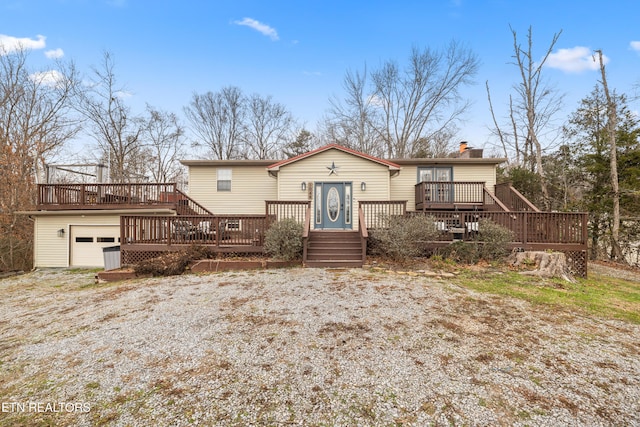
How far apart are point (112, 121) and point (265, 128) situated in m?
11.9

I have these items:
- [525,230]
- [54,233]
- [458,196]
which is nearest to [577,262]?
[525,230]

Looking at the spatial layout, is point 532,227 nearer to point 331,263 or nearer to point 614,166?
point 331,263

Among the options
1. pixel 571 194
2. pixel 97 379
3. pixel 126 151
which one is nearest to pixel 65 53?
pixel 126 151

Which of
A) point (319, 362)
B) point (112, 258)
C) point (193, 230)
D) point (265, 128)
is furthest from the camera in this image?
point (265, 128)

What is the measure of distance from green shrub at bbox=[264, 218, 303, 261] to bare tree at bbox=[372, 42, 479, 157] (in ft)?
54.6

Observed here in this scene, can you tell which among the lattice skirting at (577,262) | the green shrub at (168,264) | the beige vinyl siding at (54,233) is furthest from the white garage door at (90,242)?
the lattice skirting at (577,262)

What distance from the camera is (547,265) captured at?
6.85 metres

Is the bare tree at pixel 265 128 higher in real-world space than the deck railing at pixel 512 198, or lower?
higher

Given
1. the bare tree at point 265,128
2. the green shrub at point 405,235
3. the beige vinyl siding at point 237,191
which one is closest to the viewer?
the green shrub at point 405,235

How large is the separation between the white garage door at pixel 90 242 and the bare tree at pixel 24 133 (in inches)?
123

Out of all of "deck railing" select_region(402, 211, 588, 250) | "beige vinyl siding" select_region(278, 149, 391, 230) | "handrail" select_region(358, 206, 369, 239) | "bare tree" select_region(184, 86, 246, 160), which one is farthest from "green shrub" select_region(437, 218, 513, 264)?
"bare tree" select_region(184, 86, 246, 160)

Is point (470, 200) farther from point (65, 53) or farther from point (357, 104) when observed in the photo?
point (65, 53)

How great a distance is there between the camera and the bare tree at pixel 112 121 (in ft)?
60.5

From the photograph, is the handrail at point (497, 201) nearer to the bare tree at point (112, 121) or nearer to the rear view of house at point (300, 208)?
the rear view of house at point (300, 208)
